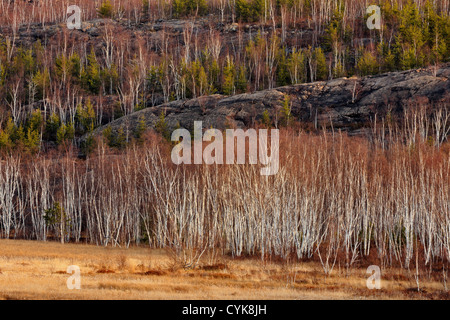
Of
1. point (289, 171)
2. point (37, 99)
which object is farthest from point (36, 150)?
point (289, 171)

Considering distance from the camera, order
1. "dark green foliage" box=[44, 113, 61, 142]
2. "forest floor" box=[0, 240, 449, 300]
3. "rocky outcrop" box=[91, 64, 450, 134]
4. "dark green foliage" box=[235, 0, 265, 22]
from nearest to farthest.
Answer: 1. "forest floor" box=[0, 240, 449, 300]
2. "rocky outcrop" box=[91, 64, 450, 134]
3. "dark green foliage" box=[44, 113, 61, 142]
4. "dark green foliage" box=[235, 0, 265, 22]

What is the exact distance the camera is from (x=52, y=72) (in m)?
89.7

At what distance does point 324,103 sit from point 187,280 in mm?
45593

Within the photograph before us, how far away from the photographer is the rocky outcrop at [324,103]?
60.8 metres

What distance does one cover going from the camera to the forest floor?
2105 centimetres

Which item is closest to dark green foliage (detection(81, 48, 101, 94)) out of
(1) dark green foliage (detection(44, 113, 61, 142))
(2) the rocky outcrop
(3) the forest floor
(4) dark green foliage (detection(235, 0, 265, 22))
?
(1) dark green foliage (detection(44, 113, 61, 142))

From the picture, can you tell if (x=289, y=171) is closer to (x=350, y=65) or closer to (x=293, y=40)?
(x=350, y=65)

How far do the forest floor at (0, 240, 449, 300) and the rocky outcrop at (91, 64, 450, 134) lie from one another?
1254 inches

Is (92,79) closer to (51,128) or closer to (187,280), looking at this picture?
(51,128)

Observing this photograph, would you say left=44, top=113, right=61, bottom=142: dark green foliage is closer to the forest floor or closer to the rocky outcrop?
the rocky outcrop

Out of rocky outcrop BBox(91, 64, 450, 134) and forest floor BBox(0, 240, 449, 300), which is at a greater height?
rocky outcrop BBox(91, 64, 450, 134)

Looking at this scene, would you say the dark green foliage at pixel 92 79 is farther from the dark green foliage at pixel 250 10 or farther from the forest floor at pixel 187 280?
the forest floor at pixel 187 280

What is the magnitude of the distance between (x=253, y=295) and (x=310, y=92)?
4985 cm

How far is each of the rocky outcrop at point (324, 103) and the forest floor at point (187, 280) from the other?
31856 mm
